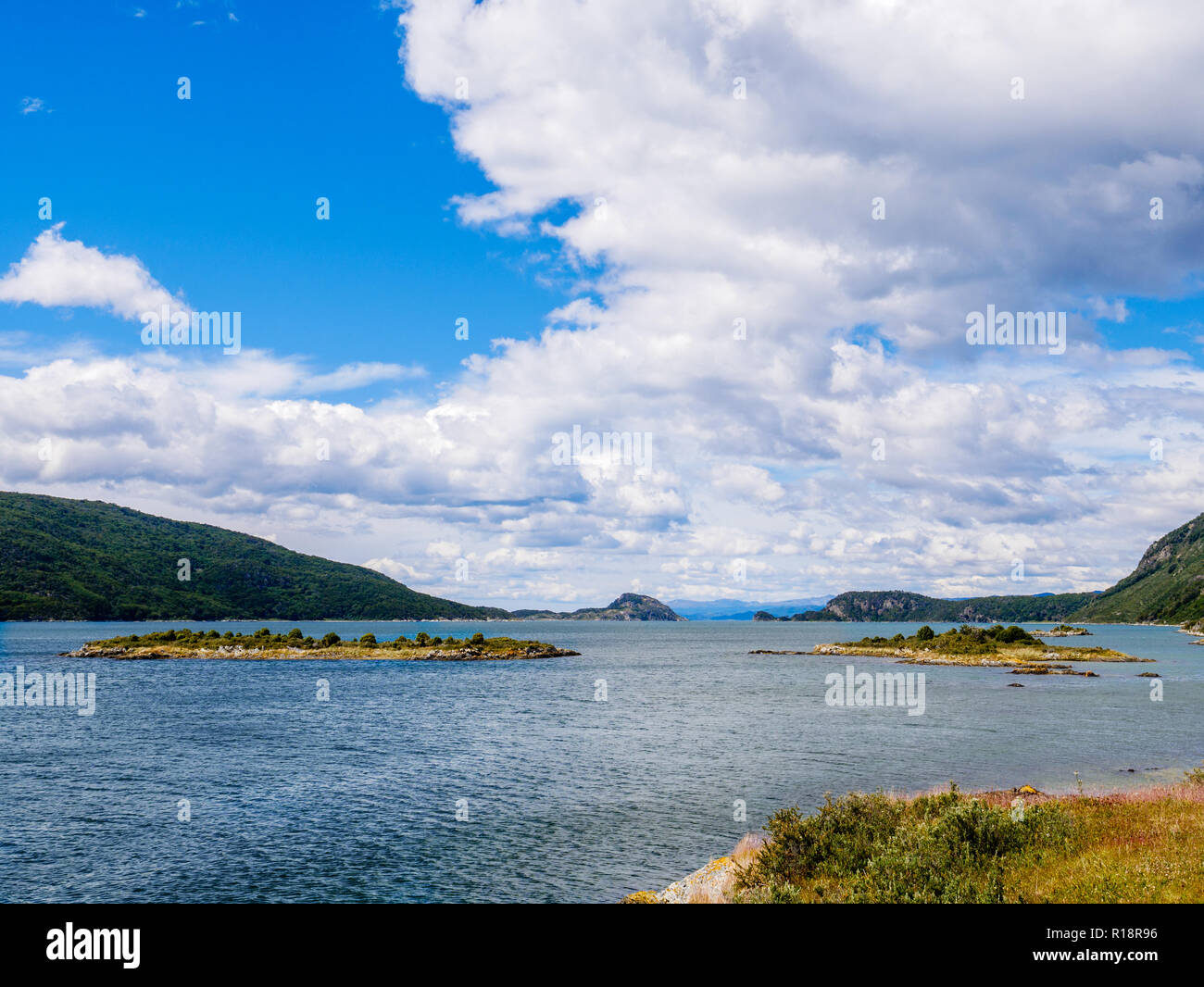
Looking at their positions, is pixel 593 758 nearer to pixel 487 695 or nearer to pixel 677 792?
pixel 677 792

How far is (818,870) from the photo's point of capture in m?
24.3

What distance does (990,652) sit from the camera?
160625 mm

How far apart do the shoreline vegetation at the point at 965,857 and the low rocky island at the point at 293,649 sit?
494 ft

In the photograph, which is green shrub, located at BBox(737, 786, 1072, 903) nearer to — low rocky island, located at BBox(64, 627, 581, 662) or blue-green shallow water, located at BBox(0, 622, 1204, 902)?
blue-green shallow water, located at BBox(0, 622, 1204, 902)

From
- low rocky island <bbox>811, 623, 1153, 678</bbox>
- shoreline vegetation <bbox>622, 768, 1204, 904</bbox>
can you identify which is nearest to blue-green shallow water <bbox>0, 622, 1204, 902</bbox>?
→ shoreline vegetation <bbox>622, 768, 1204, 904</bbox>

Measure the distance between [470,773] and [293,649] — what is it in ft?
445

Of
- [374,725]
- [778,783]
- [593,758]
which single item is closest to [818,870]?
[778,783]

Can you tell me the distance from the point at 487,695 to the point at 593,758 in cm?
4797

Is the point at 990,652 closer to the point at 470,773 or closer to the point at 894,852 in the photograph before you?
the point at 470,773

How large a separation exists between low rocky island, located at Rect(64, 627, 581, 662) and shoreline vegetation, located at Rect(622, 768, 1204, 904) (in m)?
151

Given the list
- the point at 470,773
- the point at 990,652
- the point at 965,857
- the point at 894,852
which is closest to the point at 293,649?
the point at 470,773

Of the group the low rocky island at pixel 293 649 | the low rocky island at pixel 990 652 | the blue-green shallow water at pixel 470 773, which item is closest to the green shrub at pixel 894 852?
the blue-green shallow water at pixel 470 773

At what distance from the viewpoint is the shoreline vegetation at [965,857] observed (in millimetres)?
18781

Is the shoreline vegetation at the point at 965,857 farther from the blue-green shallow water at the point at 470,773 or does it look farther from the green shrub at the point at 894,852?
the blue-green shallow water at the point at 470,773
